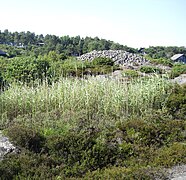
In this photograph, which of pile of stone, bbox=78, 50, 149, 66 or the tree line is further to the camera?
the tree line

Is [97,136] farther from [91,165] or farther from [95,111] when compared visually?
[95,111]

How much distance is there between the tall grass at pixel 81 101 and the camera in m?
6.32

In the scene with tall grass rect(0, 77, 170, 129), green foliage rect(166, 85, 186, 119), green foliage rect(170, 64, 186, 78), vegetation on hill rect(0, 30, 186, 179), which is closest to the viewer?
vegetation on hill rect(0, 30, 186, 179)

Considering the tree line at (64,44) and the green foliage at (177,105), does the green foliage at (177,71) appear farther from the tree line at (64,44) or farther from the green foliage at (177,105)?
the tree line at (64,44)

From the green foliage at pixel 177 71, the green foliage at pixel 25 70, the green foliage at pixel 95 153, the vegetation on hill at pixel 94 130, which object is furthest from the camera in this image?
the green foliage at pixel 177 71

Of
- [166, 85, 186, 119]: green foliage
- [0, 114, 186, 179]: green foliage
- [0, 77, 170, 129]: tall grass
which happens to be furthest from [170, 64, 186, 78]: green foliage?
[0, 114, 186, 179]: green foliage

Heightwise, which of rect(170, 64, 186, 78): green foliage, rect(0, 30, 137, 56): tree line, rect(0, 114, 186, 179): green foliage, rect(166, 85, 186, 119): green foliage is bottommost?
rect(0, 114, 186, 179): green foliage

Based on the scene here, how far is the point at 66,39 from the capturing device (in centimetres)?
4612

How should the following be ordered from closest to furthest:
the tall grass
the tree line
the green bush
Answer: the green bush, the tall grass, the tree line

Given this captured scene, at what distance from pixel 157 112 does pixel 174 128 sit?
873 millimetres

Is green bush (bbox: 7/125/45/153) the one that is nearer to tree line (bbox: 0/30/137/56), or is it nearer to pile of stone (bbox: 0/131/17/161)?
pile of stone (bbox: 0/131/17/161)

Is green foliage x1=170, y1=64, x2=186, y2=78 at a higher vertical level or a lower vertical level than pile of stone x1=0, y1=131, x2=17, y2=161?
higher

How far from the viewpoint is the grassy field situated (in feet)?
13.8

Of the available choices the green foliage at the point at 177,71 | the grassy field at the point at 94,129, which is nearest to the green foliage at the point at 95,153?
the grassy field at the point at 94,129
